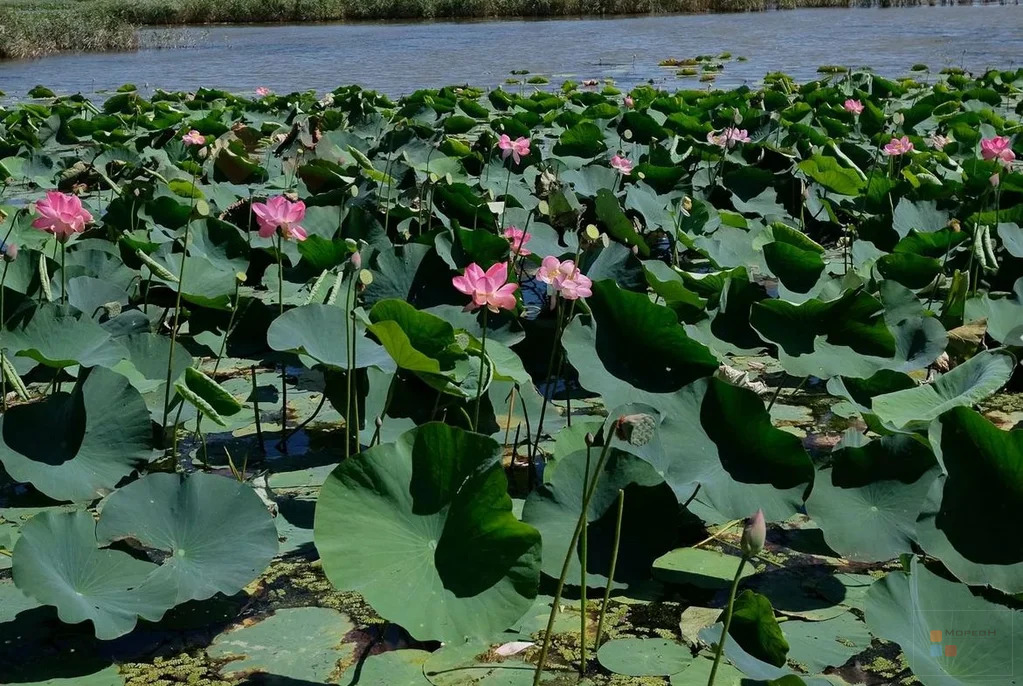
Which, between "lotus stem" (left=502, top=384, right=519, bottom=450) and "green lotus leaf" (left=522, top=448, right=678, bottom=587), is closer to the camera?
"green lotus leaf" (left=522, top=448, right=678, bottom=587)

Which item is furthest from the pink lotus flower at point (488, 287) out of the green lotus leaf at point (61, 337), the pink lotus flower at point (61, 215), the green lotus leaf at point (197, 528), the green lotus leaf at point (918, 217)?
the green lotus leaf at point (918, 217)

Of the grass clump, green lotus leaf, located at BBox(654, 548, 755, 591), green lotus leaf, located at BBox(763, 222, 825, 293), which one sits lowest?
green lotus leaf, located at BBox(654, 548, 755, 591)

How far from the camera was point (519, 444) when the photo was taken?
195 cm

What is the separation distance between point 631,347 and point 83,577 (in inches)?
37.8

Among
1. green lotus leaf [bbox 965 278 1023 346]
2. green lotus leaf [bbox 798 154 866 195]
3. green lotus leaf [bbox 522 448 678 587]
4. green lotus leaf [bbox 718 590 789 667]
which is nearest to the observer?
green lotus leaf [bbox 718 590 789 667]

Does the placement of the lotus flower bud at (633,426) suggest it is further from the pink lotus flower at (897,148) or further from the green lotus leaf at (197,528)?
the pink lotus flower at (897,148)

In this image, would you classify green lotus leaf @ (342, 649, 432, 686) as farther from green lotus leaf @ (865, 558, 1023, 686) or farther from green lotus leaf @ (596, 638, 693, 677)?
green lotus leaf @ (865, 558, 1023, 686)

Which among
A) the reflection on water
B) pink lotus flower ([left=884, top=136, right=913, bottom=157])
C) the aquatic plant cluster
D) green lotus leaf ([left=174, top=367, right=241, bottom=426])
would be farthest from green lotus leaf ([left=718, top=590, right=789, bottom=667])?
the reflection on water

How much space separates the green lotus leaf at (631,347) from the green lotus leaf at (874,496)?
0.32 metres

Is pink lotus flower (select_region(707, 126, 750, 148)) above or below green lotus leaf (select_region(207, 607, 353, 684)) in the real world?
above

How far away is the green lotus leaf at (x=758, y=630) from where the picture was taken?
1153 millimetres

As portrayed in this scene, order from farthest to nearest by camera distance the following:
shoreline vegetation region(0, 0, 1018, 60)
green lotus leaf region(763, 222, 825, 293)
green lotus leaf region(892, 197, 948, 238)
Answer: shoreline vegetation region(0, 0, 1018, 60) → green lotus leaf region(892, 197, 948, 238) → green lotus leaf region(763, 222, 825, 293)

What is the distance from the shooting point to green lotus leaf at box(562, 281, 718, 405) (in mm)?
1801

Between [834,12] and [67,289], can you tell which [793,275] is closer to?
[67,289]
